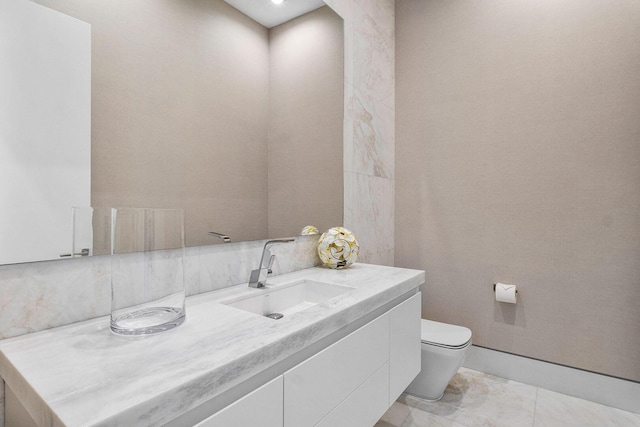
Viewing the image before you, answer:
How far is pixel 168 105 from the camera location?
110cm

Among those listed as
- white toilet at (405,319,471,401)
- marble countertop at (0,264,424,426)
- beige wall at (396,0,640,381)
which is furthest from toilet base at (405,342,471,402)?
marble countertop at (0,264,424,426)

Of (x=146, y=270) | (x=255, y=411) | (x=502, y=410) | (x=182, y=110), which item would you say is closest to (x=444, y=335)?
(x=502, y=410)

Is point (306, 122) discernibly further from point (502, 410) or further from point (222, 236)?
point (502, 410)

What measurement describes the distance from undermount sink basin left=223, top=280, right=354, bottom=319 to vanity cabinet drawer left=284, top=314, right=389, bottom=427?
0.73 feet

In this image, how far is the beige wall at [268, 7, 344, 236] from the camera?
4.97 ft

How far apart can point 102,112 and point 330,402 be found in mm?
1045

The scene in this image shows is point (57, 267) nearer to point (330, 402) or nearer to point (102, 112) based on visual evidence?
point (102, 112)

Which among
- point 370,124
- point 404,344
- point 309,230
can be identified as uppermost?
point 370,124

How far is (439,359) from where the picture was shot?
5.90 ft

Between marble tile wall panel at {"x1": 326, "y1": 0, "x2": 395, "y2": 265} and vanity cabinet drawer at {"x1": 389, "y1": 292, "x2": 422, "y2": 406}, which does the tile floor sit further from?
marble tile wall panel at {"x1": 326, "y1": 0, "x2": 395, "y2": 265}

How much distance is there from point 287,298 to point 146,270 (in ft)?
1.97

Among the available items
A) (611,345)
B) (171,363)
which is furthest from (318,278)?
(611,345)

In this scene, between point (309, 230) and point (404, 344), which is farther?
point (309, 230)

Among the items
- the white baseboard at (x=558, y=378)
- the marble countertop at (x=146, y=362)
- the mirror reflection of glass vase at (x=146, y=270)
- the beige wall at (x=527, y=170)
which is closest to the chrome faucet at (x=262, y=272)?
the marble countertop at (x=146, y=362)
